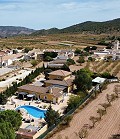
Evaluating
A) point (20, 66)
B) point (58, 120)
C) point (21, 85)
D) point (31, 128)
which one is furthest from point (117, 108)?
point (20, 66)

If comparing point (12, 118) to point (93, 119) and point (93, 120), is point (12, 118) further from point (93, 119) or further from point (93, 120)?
point (93, 119)

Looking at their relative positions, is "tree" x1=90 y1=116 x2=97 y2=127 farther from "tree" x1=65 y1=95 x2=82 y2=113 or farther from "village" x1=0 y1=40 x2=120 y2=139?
"village" x1=0 y1=40 x2=120 y2=139

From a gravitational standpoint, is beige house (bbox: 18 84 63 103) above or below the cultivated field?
above

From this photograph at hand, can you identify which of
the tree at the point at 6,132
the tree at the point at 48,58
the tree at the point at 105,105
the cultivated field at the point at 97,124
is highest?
the tree at the point at 48,58

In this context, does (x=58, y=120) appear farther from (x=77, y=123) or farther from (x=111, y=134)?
(x=111, y=134)

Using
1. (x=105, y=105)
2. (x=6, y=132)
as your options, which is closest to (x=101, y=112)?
(x=105, y=105)

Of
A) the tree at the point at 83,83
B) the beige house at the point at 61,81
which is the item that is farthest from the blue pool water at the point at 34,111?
the tree at the point at 83,83

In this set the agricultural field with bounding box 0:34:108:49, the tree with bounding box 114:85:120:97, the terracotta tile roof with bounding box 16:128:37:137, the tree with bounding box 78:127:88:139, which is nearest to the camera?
the tree with bounding box 78:127:88:139

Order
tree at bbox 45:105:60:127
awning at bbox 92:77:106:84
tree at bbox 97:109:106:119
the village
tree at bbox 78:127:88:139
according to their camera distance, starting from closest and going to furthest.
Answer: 1. tree at bbox 78:127:88:139
2. tree at bbox 45:105:60:127
3. the village
4. tree at bbox 97:109:106:119
5. awning at bbox 92:77:106:84

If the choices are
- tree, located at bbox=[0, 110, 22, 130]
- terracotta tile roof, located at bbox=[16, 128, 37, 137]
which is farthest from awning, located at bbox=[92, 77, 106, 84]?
tree, located at bbox=[0, 110, 22, 130]

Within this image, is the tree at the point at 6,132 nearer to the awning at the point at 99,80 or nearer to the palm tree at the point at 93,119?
the palm tree at the point at 93,119
